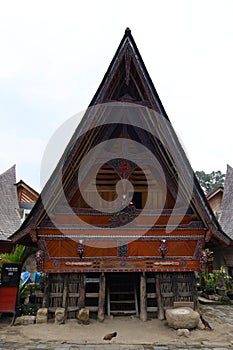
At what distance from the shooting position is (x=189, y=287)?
27.4 feet

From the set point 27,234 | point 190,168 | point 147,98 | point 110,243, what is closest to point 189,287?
point 110,243

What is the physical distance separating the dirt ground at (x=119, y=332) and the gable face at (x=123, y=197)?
4.63 ft

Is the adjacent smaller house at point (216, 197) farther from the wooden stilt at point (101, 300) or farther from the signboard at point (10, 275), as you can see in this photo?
the signboard at point (10, 275)

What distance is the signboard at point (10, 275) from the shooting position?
8.14 metres

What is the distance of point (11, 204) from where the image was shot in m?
18.5

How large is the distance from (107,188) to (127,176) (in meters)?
0.79

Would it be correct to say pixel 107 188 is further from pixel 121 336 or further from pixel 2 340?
pixel 2 340

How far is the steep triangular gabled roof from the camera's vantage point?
768cm

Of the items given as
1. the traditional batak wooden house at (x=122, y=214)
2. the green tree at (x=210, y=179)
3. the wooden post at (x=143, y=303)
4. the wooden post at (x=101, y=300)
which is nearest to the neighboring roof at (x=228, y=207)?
the traditional batak wooden house at (x=122, y=214)

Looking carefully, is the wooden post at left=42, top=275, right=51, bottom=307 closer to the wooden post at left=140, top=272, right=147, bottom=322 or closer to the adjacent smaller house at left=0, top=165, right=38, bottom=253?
the wooden post at left=140, top=272, right=147, bottom=322

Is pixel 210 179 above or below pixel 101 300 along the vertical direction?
above

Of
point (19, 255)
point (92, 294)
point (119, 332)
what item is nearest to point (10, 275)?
point (19, 255)

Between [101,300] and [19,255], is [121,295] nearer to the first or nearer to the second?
[101,300]

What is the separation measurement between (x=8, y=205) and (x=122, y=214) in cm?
1207
